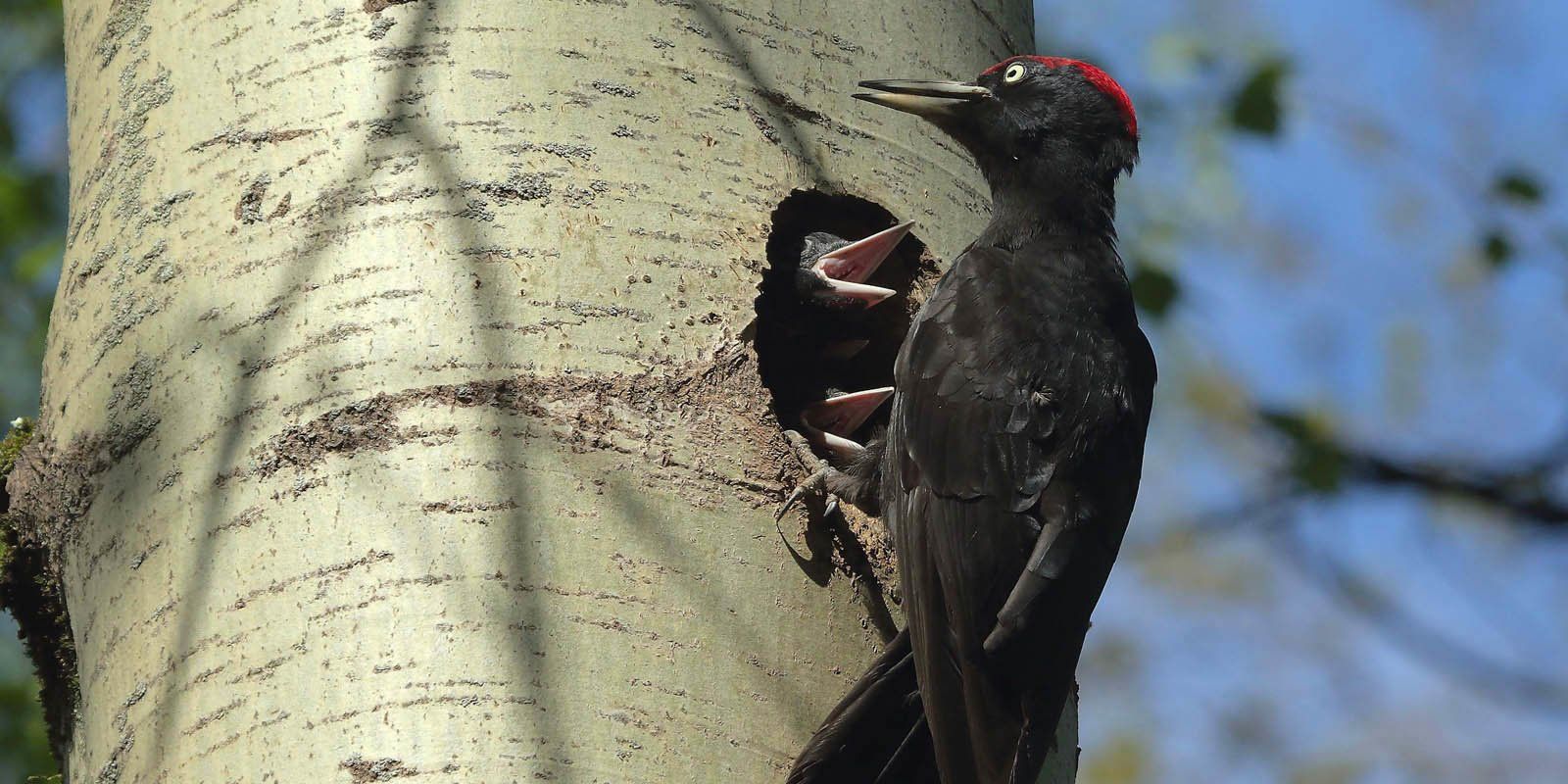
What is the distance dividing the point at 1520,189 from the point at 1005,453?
357cm

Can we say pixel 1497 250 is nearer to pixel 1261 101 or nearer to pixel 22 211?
pixel 1261 101

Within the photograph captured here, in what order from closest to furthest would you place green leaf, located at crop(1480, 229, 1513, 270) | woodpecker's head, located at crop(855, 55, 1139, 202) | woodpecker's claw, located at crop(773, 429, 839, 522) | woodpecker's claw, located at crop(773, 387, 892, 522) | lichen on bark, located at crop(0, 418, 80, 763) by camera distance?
woodpecker's claw, located at crop(773, 429, 839, 522), lichen on bark, located at crop(0, 418, 80, 763), woodpecker's claw, located at crop(773, 387, 892, 522), woodpecker's head, located at crop(855, 55, 1139, 202), green leaf, located at crop(1480, 229, 1513, 270)

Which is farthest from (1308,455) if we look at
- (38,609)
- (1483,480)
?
(38,609)

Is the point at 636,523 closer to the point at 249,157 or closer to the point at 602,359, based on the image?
the point at 602,359

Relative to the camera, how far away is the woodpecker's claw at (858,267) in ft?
8.37

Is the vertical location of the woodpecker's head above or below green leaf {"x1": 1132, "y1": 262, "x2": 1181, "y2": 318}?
below

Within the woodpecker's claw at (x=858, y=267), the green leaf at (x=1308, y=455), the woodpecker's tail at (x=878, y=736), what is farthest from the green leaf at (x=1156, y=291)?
the woodpecker's tail at (x=878, y=736)

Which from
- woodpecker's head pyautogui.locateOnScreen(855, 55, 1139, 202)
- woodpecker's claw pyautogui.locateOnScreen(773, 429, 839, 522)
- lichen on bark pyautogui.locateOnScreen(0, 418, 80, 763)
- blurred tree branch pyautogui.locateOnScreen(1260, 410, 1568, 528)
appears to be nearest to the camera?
woodpecker's claw pyautogui.locateOnScreen(773, 429, 839, 522)

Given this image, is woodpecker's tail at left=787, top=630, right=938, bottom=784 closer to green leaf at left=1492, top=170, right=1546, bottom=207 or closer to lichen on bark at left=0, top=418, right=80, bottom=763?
lichen on bark at left=0, top=418, right=80, bottom=763

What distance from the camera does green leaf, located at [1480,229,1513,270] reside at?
17.5ft

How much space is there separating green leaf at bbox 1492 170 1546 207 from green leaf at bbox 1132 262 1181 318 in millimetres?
1316

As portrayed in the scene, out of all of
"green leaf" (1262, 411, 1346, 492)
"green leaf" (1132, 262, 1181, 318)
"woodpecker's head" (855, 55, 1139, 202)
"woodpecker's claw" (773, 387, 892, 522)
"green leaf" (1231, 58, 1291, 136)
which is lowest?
"woodpecker's claw" (773, 387, 892, 522)

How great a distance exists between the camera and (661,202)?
7.07 feet

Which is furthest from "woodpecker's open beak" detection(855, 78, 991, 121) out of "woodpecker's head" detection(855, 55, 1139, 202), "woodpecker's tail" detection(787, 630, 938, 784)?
"woodpecker's tail" detection(787, 630, 938, 784)
